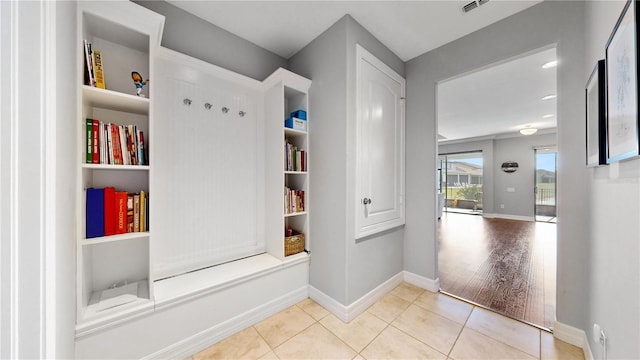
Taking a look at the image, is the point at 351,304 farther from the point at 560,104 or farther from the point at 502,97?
the point at 502,97

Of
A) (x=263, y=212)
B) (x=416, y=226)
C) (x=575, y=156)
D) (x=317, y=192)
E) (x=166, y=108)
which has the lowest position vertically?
(x=416, y=226)

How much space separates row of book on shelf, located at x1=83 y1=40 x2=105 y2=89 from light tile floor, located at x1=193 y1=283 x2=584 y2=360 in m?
1.84

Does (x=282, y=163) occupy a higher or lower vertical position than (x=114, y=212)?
higher

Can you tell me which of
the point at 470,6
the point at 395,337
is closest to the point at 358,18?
the point at 470,6

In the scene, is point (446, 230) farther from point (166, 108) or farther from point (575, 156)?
point (166, 108)

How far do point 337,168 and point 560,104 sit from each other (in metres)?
1.74

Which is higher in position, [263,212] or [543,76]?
[543,76]

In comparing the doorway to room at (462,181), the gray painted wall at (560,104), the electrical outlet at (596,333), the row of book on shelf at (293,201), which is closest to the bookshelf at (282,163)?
the row of book on shelf at (293,201)

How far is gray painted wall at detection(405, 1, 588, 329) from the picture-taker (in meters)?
1.56

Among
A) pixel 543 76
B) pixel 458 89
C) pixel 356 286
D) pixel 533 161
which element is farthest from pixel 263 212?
pixel 533 161

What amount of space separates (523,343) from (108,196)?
2956 mm

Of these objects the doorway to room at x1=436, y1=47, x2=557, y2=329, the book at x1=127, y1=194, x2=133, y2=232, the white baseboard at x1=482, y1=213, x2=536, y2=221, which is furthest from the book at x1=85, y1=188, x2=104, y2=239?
the white baseboard at x1=482, y1=213, x2=536, y2=221

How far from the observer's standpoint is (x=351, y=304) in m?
1.90

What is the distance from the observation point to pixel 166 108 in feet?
5.56
